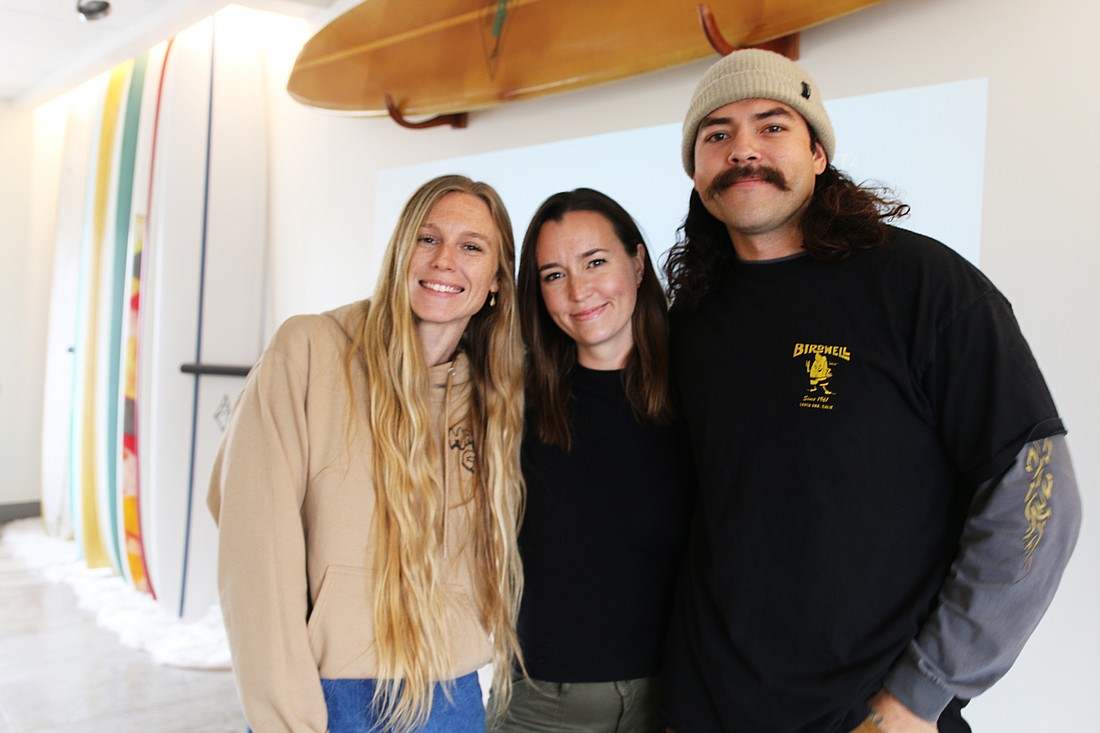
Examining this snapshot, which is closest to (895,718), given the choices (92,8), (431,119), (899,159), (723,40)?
(899,159)

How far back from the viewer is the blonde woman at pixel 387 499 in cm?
129

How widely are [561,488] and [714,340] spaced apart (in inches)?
13.7

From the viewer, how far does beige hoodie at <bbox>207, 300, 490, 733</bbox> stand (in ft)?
Result: 4.19

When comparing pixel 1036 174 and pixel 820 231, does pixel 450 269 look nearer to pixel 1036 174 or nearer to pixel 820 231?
pixel 820 231

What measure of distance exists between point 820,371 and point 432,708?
29.5 inches

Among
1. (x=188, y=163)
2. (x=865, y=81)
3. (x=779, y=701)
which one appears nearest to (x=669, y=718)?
(x=779, y=701)

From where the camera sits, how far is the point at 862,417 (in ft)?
3.82

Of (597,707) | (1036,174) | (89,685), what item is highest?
(1036,174)

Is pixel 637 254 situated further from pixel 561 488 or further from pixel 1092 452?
pixel 1092 452

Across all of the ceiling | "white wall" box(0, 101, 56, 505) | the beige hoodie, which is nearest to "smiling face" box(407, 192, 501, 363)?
the beige hoodie

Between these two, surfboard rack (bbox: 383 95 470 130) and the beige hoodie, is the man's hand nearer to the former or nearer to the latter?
the beige hoodie

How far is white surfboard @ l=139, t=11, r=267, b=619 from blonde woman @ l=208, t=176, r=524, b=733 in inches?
104

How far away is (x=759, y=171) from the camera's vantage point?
127 cm

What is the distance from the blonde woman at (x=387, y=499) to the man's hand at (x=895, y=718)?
57cm
